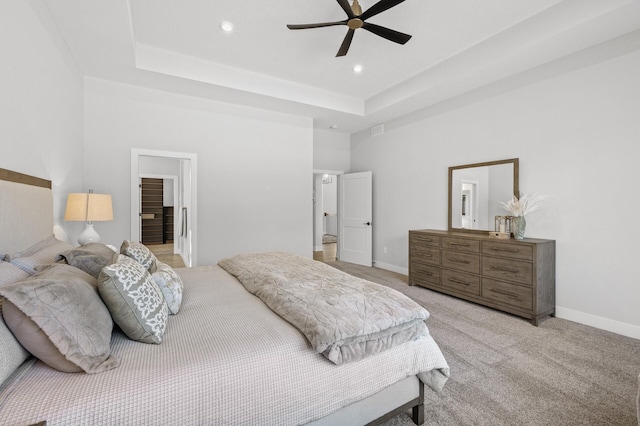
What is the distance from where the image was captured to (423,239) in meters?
4.25

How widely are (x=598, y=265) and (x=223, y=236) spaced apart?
4.61 meters

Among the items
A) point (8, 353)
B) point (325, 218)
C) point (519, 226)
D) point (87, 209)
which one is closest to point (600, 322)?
point (519, 226)

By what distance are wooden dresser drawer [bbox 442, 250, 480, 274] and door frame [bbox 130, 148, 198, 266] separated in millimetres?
3574

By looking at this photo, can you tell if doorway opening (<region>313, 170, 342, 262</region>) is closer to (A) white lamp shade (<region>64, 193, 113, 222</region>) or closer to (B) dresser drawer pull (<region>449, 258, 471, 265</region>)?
(B) dresser drawer pull (<region>449, 258, 471, 265</region>)

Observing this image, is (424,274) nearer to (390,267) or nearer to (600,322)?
(390,267)

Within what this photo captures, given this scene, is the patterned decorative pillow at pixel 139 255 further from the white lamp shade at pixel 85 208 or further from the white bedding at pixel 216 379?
the white lamp shade at pixel 85 208

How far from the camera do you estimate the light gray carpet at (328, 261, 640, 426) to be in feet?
5.56

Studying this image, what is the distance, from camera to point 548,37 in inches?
108

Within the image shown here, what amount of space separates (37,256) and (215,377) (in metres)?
1.32

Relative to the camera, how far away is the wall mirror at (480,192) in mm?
3670

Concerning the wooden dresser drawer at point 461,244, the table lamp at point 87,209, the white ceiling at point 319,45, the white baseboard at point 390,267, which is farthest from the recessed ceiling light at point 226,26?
the white baseboard at point 390,267

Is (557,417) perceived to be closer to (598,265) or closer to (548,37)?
(598,265)

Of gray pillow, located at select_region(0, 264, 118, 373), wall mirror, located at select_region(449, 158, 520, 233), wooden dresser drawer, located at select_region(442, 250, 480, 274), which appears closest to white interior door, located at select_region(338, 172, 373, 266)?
wall mirror, located at select_region(449, 158, 520, 233)

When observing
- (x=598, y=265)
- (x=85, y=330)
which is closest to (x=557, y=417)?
(x=598, y=265)
